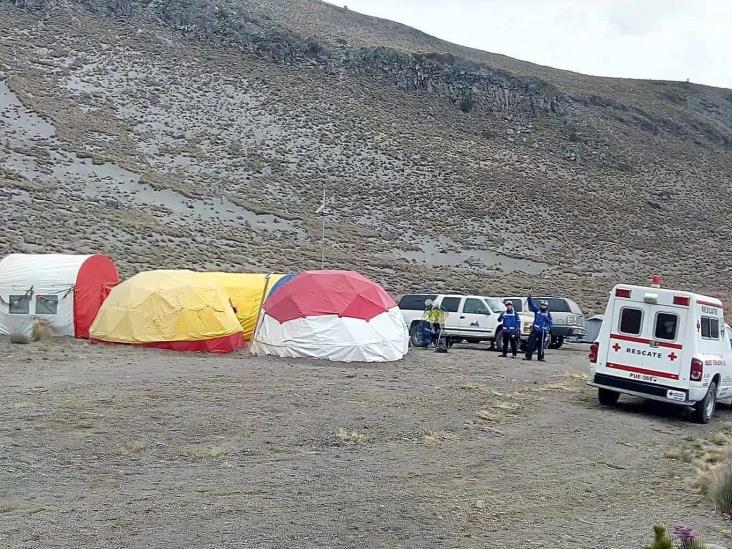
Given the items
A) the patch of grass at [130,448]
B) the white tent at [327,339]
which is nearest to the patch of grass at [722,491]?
the patch of grass at [130,448]

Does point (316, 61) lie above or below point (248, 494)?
above

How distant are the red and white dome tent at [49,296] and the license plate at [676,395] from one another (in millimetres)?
13302

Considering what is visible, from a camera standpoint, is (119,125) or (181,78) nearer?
(119,125)

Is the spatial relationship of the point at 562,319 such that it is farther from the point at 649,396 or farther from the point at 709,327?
the point at 649,396

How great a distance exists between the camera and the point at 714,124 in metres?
87.8

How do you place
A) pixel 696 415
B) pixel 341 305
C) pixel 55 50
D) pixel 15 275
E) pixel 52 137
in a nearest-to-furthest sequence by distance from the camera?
1. pixel 696 415
2. pixel 341 305
3. pixel 15 275
4. pixel 52 137
5. pixel 55 50

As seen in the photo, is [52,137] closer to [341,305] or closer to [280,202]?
[280,202]

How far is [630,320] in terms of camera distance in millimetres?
14047

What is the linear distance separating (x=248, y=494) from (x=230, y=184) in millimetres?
47792

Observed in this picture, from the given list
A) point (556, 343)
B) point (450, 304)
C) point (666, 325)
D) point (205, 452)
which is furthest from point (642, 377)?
point (556, 343)

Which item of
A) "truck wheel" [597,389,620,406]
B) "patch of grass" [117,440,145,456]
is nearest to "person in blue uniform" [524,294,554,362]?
"truck wheel" [597,389,620,406]

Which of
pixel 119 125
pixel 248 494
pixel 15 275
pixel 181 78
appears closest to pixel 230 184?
pixel 119 125

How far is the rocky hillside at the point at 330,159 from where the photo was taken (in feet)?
147

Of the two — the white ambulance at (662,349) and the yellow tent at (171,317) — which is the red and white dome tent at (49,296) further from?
the white ambulance at (662,349)
